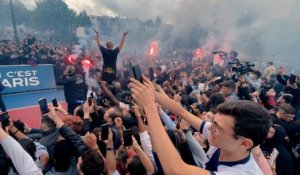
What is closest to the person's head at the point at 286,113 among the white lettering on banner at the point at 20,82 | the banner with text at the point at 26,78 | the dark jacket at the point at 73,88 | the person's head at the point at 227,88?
the person's head at the point at 227,88

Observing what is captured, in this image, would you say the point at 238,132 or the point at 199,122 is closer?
the point at 238,132

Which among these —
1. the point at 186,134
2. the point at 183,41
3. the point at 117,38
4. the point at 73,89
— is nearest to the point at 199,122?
the point at 186,134

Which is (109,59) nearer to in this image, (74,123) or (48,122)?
(48,122)

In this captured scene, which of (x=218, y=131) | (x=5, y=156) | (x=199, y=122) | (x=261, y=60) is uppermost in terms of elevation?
(x=218, y=131)

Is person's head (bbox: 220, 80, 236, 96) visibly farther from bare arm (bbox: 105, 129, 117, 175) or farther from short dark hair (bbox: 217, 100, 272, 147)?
short dark hair (bbox: 217, 100, 272, 147)

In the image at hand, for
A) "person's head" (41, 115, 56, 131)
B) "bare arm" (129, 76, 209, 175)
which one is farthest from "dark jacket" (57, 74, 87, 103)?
"bare arm" (129, 76, 209, 175)

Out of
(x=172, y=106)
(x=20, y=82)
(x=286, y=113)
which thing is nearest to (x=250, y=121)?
(x=172, y=106)

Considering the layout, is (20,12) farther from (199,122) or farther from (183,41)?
(199,122)

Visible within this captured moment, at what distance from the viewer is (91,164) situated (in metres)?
2.70

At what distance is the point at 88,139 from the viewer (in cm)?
322

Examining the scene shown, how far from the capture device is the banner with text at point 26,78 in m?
10.7

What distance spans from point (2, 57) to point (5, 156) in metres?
11.0

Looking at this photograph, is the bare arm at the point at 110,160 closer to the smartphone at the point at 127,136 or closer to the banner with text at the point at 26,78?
the smartphone at the point at 127,136

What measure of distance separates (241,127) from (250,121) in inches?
2.7
